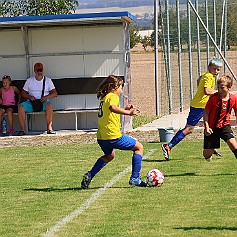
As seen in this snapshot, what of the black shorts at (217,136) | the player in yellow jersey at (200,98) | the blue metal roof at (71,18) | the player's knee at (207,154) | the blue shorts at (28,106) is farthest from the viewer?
the blue shorts at (28,106)

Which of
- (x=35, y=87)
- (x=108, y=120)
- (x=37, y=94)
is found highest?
(x=108, y=120)

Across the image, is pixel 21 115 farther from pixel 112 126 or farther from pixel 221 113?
pixel 112 126

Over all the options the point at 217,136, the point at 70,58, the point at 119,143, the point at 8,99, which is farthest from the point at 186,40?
the point at 119,143

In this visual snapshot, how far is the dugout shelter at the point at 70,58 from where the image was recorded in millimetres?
20656

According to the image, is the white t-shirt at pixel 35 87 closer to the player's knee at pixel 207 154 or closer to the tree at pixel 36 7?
the player's knee at pixel 207 154

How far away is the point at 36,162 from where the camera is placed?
1477cm

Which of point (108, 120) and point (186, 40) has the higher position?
point (186, 40)

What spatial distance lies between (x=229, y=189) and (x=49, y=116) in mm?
9659

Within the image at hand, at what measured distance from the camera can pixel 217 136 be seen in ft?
41.2

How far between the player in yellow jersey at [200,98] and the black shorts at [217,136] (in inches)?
52.1

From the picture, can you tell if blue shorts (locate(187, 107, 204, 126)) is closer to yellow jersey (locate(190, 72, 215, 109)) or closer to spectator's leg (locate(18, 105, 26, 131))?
yellow jersey (locate(190, 72, 215, 109))

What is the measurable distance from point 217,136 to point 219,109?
0.45 m

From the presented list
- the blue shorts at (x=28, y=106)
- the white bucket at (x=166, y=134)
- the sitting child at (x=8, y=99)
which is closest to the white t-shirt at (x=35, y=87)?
the blue shorts at (x=28, y=106)

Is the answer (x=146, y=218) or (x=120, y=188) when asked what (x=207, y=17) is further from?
(x=146, y=218)
